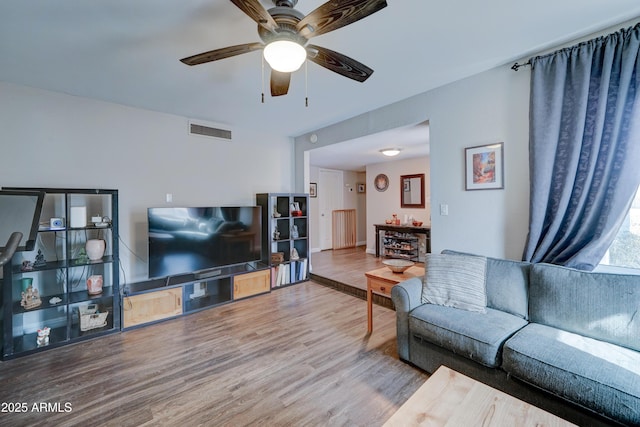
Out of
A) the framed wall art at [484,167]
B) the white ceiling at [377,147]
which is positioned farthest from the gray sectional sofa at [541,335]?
the white ceiling at [377,147]

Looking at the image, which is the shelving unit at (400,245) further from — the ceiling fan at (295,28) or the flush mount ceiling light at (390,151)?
the ceiling fan at (295,28)

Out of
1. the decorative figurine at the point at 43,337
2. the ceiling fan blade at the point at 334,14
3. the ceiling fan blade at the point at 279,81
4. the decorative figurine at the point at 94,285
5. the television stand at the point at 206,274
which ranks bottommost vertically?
the decorative figurine at the point at 43,337

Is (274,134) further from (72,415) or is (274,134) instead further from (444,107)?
(72,415)

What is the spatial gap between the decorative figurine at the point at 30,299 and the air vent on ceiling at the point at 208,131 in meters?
2.34

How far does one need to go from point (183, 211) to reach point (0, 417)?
2.05 m

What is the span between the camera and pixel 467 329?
181 cm

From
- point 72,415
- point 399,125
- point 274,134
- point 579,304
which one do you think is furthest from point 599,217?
point 274,134

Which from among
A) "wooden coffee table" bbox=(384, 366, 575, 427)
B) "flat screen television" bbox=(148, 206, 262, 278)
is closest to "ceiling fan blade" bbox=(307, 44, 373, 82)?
"wooden coffee table" bbox=(384, 366, 575, 427)

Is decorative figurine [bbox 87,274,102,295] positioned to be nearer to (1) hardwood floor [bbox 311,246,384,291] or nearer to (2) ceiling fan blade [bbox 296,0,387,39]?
(1) hardwood floor [bbox 311,246,384,291]

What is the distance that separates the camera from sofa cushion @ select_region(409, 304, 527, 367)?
1.71 metres

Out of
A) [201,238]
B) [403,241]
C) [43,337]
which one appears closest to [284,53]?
[201,238]

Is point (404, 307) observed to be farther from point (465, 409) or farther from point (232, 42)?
point (232, 42)

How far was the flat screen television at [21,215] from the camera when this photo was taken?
5.60 feet

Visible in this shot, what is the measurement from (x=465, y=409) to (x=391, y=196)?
5.28m
